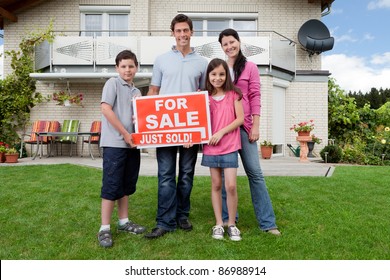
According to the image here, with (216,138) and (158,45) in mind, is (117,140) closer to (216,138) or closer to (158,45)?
(216,138)

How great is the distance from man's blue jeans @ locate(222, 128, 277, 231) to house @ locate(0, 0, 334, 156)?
7.82 meters

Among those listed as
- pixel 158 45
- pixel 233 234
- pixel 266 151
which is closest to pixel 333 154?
pixel 266 151

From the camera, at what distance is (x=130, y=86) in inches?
132

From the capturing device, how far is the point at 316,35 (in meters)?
12.3

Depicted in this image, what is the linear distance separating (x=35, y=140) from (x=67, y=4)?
186 inches

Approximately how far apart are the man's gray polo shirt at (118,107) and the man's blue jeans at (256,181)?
995mm

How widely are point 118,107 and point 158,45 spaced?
8.33 meters

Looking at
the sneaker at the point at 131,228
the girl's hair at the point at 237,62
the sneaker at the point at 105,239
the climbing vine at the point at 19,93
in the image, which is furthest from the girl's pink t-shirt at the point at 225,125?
the climbing vine at the point at 19,93

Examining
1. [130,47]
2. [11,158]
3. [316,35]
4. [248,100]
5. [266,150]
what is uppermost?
[316,35]

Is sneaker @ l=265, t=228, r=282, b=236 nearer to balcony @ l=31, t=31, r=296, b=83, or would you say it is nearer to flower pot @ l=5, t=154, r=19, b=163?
flower pot @ l=5, t=154, r=19, b=163

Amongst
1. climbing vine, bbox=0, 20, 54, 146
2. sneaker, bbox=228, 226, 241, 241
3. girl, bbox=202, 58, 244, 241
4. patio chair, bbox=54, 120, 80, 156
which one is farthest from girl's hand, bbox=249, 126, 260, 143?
climbing vine, bbox=0, 20, 54, 146

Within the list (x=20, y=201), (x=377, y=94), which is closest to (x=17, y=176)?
(x=20, y=201)

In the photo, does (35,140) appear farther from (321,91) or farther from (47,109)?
(321,91)

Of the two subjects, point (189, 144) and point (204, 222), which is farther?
point (204, 222)
